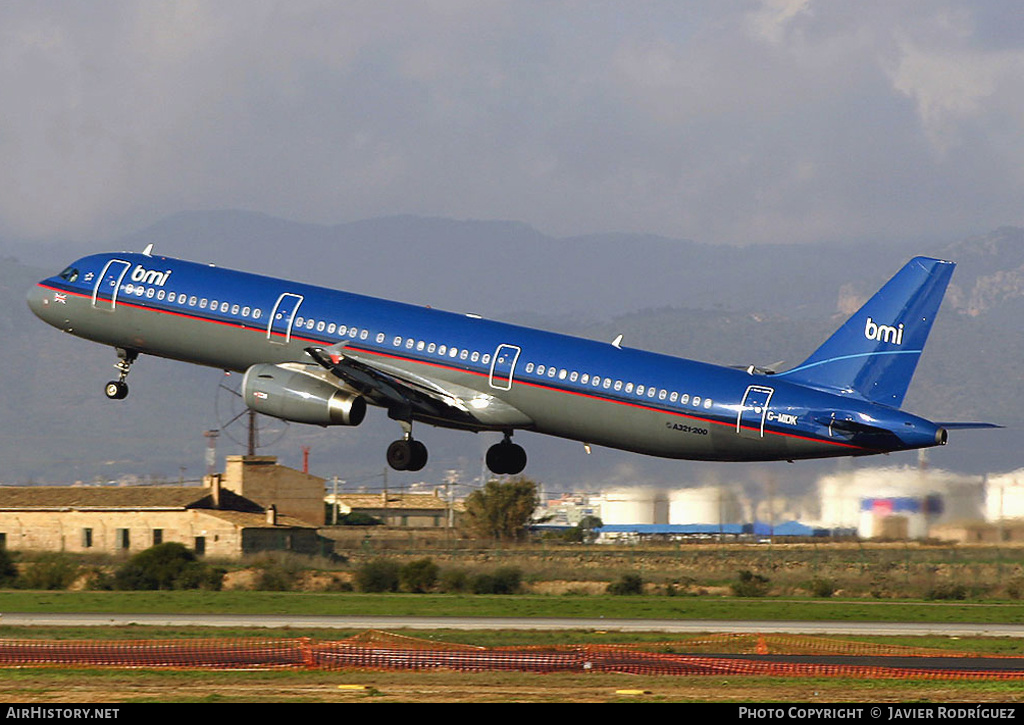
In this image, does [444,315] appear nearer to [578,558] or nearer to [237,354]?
[237,354]

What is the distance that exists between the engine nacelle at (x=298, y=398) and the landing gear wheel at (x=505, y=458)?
6102 mm

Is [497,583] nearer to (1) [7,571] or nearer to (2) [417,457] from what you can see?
(2) [417,457]

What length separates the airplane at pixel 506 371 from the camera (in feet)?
161

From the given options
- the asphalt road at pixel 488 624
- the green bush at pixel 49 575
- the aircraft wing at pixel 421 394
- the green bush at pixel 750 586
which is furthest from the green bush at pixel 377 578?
the aircraft wing at pixel 421 394

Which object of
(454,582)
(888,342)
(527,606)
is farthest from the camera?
(454,582)

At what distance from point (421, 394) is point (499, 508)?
70767 mm

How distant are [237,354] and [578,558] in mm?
37441

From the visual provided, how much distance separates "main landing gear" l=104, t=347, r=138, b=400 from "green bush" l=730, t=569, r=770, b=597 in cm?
2868

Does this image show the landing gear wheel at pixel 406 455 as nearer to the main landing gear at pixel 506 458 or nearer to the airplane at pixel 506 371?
the airplane at pixel 506 371

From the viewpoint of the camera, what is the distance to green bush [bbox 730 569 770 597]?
71688 millimetres

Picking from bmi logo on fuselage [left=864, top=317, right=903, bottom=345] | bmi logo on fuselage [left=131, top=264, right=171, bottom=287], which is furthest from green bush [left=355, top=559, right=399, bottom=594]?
bmi logo on fuselage [left=864, top=317, right=903, bottom=345]

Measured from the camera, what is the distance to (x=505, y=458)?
56.5 metres

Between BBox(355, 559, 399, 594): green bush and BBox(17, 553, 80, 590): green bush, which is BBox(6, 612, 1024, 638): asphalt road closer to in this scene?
BBox(355, 559, 399, 594): green bush

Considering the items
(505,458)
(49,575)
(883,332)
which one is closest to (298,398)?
(505,458)
